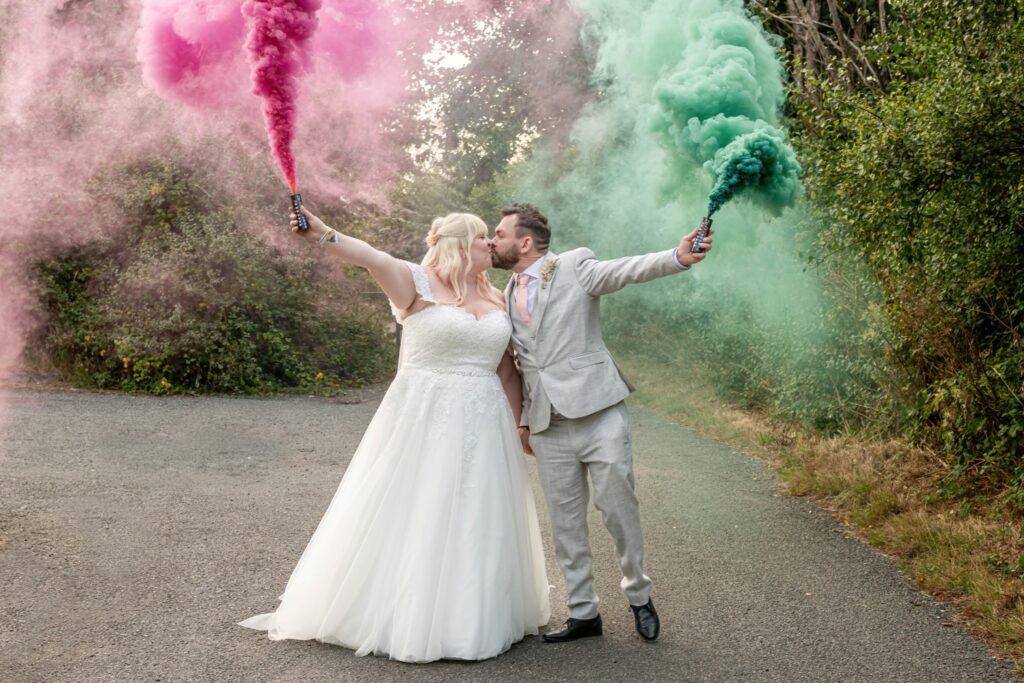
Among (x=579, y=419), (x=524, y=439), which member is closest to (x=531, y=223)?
(x=579, y=419)

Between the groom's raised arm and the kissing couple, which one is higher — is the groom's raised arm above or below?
above

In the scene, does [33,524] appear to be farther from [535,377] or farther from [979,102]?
[979,102]

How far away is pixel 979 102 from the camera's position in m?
6.00

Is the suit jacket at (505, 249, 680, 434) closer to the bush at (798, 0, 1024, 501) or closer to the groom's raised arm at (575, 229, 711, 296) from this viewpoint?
the groom's raised arm at (575, 229, 711, 296)

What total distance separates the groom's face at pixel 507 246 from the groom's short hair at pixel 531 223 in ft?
0.07

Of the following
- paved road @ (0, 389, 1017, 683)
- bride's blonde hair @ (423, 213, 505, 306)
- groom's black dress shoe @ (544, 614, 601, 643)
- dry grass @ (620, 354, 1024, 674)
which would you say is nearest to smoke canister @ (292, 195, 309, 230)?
bride's blonde hair @ (423, 213, 505, 306)

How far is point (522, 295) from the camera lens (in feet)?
17.5

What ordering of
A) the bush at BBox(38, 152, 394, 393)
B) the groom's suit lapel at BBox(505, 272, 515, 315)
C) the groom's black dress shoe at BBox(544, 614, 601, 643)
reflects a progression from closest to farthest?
the groom's black dress shoe at BBox(544, 614, 601, 643) → the groom's suit lapel at BBox(505, 272, 515, 315) → the bush at BBox(38, 152, 394, 393)

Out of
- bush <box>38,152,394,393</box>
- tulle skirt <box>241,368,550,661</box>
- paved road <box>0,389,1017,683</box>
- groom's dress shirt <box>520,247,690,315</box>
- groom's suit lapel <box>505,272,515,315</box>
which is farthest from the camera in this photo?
bush <box>38,152,394,393</box>

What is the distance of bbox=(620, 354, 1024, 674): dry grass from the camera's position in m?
5.32

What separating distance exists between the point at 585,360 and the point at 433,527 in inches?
44.6

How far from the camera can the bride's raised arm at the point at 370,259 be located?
15.1 feet

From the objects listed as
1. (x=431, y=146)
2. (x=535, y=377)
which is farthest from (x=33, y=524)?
(x=431, y=146)

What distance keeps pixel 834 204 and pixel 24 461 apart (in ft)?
24.8
